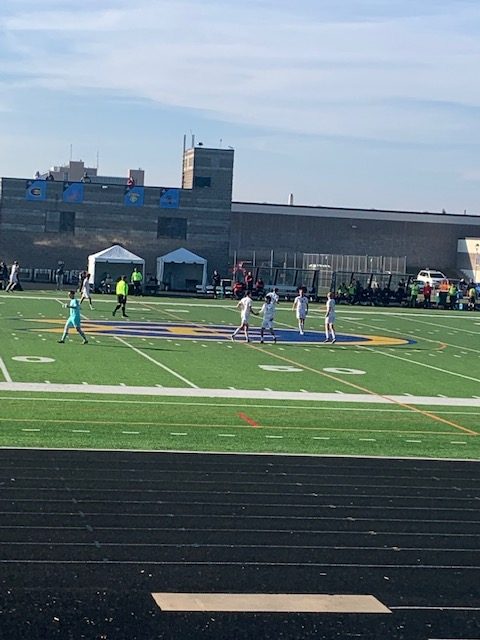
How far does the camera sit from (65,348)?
99.3ft

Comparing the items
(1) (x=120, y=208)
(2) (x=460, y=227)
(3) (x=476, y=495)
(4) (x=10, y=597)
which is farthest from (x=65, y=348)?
(2) (x=460, y=227)

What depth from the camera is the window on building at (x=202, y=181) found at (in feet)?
255

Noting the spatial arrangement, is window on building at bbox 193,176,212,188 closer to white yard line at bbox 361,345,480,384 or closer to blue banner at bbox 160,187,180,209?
blue banner at bbox 160,187,180,209

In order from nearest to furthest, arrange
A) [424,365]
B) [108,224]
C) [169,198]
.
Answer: [424,365]
[108,224]
[169,198]

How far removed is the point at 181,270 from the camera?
70.8m

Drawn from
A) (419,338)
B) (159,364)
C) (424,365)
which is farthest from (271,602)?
(419,338)

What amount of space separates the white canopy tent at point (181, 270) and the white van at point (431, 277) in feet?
56.0

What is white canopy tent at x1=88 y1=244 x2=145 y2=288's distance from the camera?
214 feet

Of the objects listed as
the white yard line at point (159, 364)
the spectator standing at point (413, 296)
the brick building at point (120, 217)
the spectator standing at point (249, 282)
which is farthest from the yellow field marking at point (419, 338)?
the brick building at point (120, 217)

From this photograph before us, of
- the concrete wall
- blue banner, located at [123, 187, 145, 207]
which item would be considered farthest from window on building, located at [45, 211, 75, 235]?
the concrete wall

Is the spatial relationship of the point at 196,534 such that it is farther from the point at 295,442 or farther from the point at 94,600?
the point at 295,442

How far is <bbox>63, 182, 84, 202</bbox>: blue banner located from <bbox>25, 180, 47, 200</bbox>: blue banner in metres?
1.27

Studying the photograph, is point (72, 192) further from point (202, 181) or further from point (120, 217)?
point (202, 181)

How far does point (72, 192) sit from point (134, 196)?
391cm
